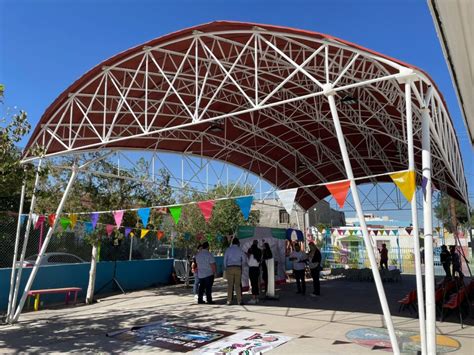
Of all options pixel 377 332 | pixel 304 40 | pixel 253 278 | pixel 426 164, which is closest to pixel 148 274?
pixel 253 278

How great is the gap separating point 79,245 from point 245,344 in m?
11.1

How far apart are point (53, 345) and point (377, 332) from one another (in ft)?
19.5

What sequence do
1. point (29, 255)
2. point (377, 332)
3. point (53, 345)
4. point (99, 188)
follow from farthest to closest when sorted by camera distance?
point (29, 255)
point (99, 188)
point (377, 332)
point (53, 345)

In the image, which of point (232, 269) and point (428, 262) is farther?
point (232, 269)

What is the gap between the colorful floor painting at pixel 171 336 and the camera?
6562 mm

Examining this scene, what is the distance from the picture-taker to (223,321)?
847 centimetres

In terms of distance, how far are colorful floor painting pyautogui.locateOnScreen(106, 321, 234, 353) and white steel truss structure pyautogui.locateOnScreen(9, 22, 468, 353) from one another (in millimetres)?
3193

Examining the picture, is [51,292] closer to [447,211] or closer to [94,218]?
[94,218]

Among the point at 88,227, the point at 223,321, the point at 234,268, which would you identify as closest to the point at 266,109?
the point at 234,268

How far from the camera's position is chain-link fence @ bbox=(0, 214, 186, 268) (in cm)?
1289

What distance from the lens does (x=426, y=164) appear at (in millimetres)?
5805

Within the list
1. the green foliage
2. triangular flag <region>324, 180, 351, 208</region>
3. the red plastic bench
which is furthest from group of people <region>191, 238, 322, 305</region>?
the green foliage

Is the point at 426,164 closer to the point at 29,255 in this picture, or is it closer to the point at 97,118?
the point at 97,118

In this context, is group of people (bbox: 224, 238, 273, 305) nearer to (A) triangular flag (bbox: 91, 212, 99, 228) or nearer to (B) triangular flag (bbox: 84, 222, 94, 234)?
(A) triangular flag (bbox: 91, 212, 99, 228)
